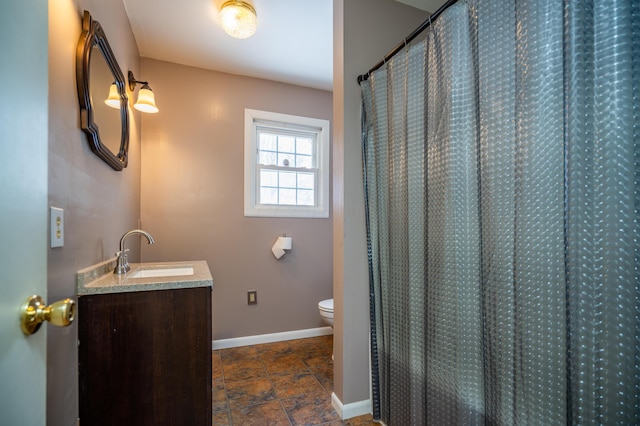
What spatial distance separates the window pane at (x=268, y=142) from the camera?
9.91ft

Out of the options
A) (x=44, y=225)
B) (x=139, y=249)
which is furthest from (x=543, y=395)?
(x=139, y=249)

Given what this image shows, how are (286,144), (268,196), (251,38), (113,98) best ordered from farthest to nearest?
(286,144)
(268,196)
(251,38)
(113,98)

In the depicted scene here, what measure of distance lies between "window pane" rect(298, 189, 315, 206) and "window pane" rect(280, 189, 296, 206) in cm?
7

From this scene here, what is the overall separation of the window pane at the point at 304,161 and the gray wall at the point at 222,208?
0.45m

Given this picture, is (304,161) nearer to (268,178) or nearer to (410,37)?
(268,178)

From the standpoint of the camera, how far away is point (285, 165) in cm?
309

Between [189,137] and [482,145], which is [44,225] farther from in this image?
[189,137]

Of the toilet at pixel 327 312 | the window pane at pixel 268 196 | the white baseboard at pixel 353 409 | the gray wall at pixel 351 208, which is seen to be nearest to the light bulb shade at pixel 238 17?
the gray wall at pixel 351 208

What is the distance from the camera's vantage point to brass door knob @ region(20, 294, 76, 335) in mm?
528

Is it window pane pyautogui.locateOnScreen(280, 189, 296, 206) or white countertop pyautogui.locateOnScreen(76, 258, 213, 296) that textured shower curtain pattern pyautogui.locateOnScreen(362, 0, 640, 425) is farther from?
window pane pyautogui.locateOnScreen(280, 189, 296, 206)

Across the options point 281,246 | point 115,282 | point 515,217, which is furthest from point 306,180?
point 515,217

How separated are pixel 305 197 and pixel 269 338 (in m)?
1.45

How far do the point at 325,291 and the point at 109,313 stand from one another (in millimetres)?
2144

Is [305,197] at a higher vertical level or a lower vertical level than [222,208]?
higher
